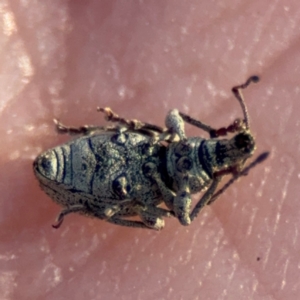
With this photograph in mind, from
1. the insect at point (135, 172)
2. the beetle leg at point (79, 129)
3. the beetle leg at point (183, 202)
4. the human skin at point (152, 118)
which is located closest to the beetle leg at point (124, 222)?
the insect at point (135, 172)

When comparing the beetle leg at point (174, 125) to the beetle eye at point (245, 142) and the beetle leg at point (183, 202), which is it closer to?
the beetle leg at point (183, 202)

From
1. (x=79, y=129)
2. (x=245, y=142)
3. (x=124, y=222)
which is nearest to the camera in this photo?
(x=245, y=142)

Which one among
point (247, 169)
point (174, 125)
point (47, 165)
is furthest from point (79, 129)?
point (247, 169)

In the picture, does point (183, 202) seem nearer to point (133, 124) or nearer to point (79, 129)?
point (133, 124)

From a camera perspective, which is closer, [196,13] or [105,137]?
[105,137]

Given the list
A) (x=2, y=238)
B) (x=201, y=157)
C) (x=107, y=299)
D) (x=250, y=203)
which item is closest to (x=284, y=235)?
(x=250, y=203)

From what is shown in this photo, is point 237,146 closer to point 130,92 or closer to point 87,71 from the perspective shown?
point 130,92
